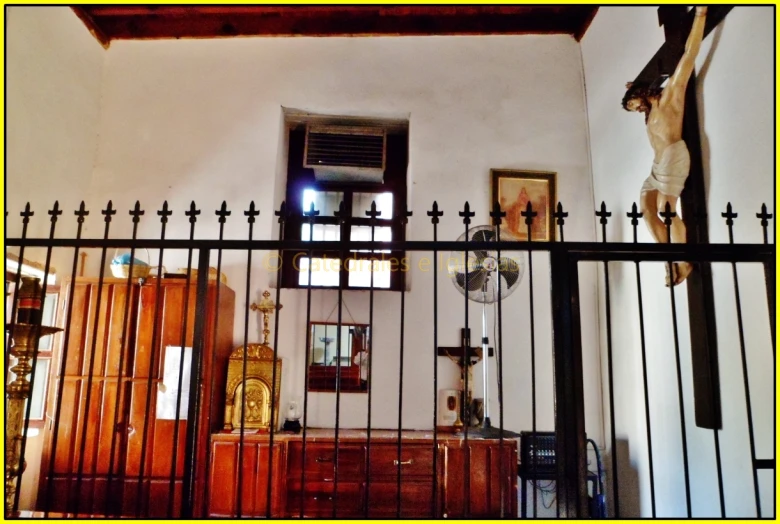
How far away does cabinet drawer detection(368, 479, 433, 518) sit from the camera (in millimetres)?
3760

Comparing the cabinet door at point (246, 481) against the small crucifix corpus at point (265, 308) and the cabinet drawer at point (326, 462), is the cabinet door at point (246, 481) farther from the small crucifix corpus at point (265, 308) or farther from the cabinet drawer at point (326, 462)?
the small crucifix corpus at point (265, 308)

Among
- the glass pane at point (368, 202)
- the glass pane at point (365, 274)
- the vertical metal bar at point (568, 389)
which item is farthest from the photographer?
the glass pane at point (368, 202)

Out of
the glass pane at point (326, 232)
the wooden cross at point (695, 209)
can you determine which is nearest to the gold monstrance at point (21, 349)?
the glass pane at point (326, 232)

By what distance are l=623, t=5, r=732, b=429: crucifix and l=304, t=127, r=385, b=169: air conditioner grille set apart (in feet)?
7.12

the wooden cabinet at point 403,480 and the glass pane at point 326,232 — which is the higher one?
the glass pane at point 326,232

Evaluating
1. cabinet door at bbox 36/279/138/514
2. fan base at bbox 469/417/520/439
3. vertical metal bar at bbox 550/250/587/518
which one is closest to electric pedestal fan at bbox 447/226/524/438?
fan base at bbox 469/417/520/439

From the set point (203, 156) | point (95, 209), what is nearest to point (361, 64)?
point (203, 156)

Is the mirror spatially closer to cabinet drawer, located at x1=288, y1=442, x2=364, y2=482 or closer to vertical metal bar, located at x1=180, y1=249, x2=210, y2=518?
cabinet drawer, located at x1=288, y1=442, x2=364, y2=482

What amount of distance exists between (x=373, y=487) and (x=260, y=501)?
2.51ft

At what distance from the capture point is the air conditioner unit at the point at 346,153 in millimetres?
4812

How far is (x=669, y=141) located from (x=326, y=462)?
2.98 m

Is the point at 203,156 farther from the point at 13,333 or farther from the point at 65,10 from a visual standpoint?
the point at 13,333

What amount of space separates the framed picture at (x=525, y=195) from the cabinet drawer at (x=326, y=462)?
2.21 m

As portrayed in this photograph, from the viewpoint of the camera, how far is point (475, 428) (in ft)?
13.6
